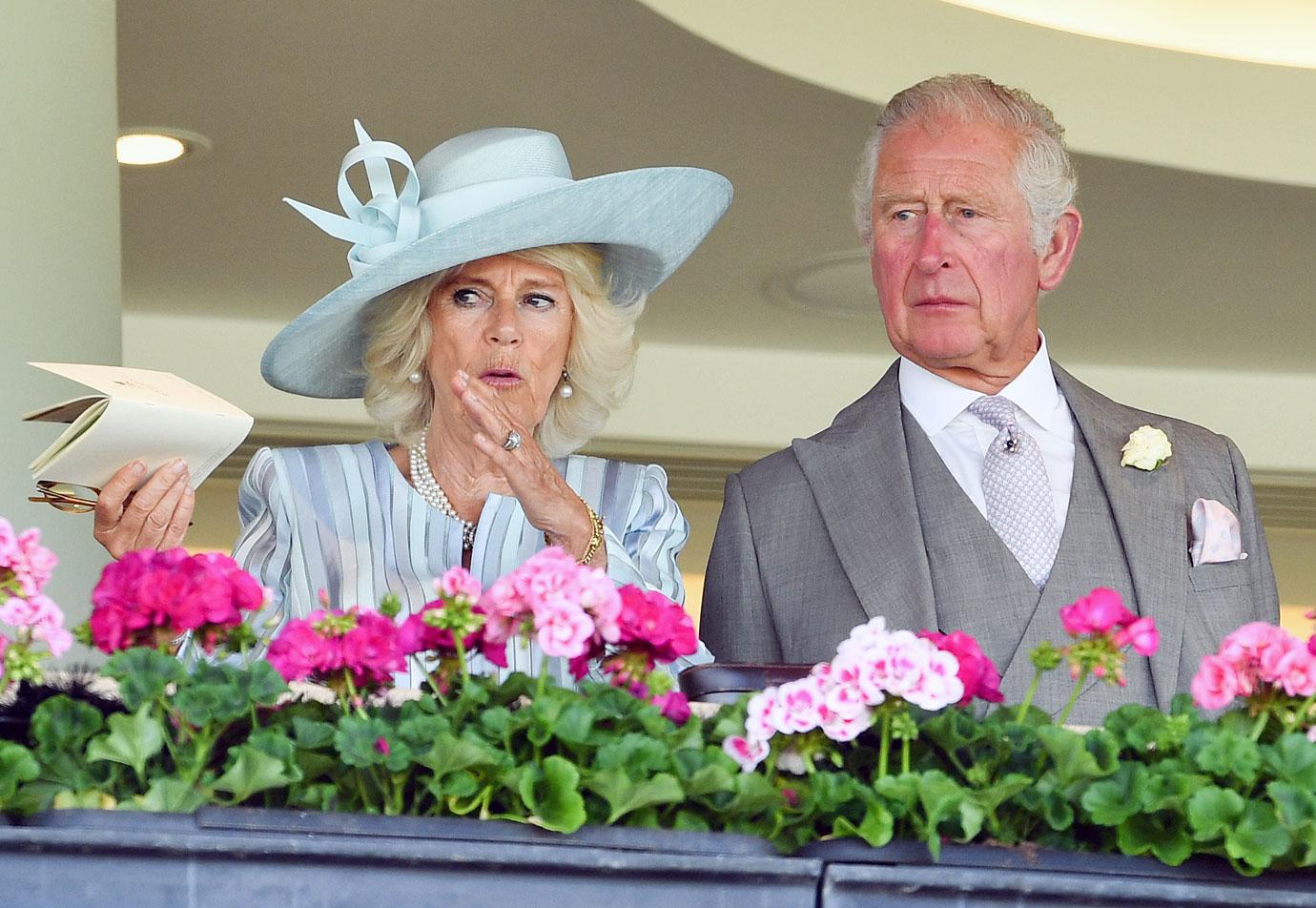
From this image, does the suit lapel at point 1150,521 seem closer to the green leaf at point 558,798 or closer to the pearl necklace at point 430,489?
the pearl necklace at point 430,489

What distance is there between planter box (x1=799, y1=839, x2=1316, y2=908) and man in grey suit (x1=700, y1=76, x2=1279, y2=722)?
2.95 feet

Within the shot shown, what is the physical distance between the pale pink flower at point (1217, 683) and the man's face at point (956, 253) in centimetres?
109

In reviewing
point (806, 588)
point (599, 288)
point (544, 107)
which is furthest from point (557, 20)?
point (806, 588)

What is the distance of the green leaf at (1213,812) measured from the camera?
949 millimetres

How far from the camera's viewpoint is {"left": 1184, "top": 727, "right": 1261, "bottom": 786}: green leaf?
979 mm

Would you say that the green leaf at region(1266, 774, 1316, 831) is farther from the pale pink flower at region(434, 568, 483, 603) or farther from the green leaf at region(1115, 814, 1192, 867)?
the pale pink flower at region(434, 568, 483, 603)

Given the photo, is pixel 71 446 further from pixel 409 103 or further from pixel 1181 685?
pixel 409 103

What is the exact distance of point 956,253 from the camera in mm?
2141

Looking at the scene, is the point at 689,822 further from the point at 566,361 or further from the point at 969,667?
the point at 566,361

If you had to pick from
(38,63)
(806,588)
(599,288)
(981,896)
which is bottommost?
(981,896)

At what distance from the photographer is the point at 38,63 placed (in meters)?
2.45

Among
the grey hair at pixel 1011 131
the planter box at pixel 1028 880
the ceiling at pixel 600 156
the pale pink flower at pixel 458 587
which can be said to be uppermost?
the ceiling at pixel 600 156

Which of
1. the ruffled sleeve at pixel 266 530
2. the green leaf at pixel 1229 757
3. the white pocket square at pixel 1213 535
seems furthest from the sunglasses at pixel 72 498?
the white pocket square at pixel 1213 535

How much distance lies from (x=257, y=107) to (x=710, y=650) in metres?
2.49
